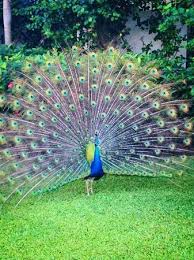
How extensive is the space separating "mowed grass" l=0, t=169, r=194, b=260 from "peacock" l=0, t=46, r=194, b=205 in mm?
301

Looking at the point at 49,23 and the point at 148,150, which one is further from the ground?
the point at 49,23

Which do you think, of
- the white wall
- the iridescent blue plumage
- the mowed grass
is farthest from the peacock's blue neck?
the white wall

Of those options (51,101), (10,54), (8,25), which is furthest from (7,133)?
(8,25)

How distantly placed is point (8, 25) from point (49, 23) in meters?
0.94

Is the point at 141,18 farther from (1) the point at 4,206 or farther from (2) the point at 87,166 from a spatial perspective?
(1) the point at 4,206

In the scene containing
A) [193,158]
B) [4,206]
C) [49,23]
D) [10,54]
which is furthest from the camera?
[49,23]

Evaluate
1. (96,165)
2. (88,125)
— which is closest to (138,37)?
(88,125)

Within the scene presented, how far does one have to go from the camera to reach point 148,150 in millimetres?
6246

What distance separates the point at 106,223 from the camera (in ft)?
17.3

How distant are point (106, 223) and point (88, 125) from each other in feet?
4.59

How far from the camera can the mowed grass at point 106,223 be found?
462 centimetres

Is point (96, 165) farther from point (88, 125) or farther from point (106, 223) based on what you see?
point (106, 223)

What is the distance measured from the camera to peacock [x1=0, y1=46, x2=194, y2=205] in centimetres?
609

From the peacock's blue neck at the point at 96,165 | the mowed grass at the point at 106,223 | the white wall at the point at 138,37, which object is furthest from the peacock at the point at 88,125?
the white wall at the point at 138,37
